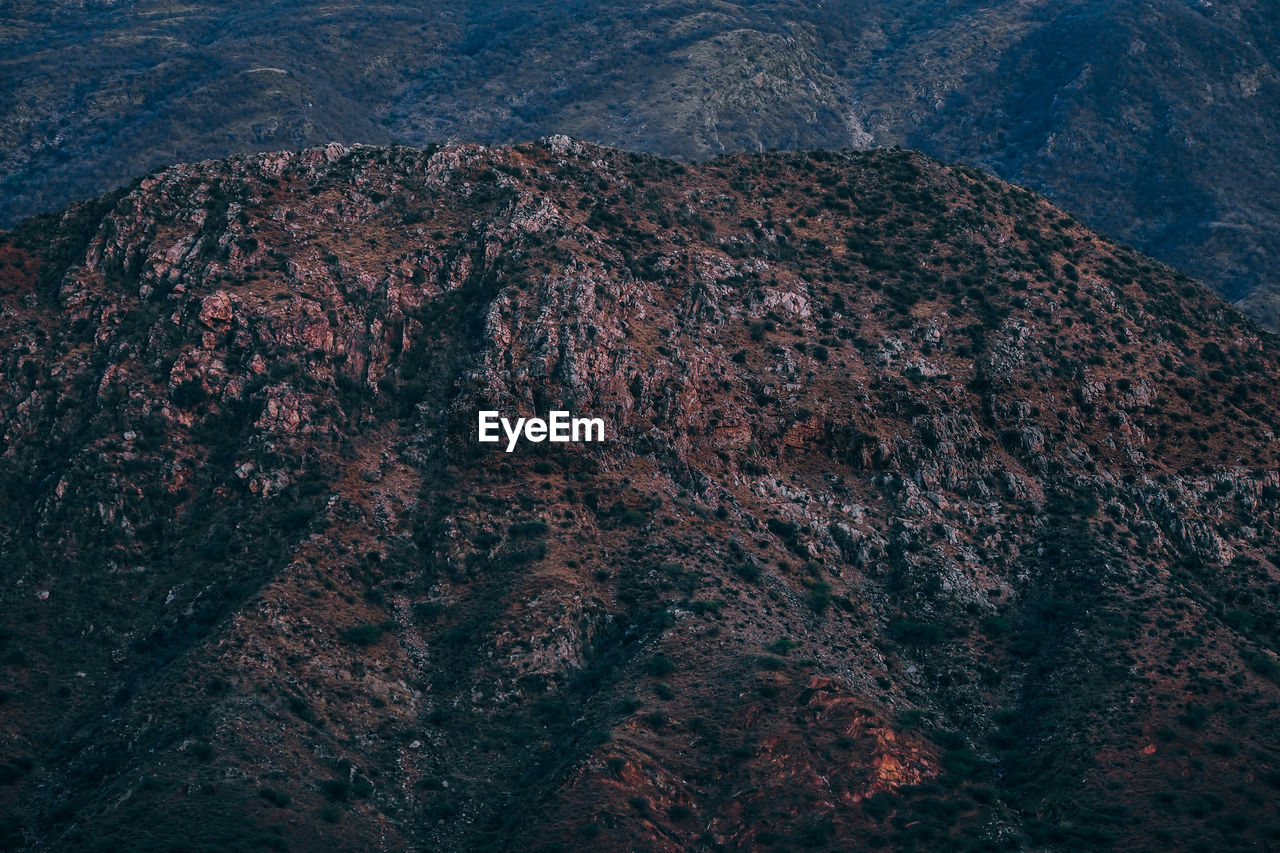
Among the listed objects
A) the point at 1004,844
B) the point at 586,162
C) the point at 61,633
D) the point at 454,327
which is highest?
the point at 586,162

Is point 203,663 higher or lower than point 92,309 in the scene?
lower

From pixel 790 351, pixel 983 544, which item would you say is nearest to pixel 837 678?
pixel 983 544

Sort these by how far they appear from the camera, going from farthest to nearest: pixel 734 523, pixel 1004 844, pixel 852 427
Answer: pixel 852 427
pixel 734 523
pixel 1004 844

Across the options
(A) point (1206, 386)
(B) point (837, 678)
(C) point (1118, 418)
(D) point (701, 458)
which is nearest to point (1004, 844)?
(B) point (837, 678)

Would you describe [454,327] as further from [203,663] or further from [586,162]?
[203,663]

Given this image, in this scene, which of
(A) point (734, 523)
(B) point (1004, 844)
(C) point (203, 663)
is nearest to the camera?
(B) point (1004, 844)

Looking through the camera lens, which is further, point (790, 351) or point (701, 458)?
point (790, 351)

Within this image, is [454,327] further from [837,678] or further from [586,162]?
[837,678]
